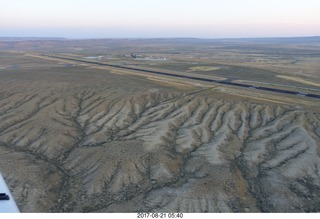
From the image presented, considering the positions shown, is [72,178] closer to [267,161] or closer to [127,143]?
[127,143]

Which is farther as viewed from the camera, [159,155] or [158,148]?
[158,148]

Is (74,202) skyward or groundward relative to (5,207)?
groundward

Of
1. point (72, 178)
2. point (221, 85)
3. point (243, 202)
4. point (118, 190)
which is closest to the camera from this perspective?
point (243, 202)

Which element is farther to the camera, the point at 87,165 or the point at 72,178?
the point at 87,165

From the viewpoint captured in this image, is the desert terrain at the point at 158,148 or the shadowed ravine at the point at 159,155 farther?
the desert terrain at the point at 158,148

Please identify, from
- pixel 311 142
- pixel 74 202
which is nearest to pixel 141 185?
pixel 74 202

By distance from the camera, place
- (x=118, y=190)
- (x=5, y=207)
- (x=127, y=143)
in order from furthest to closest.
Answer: (x=127, y=143), (x=118, y=190), (x=5, y=207)

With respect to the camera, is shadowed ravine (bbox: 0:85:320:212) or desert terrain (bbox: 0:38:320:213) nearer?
shadowed ravine (bbox: 0:85:320:212)
